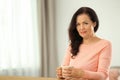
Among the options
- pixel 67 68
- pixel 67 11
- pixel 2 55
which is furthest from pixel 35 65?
pixel 67 68

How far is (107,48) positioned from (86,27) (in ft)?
0.66

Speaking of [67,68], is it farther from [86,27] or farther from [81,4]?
[81,4]

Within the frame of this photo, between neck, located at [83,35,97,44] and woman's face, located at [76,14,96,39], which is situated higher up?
woman's face, located at [76,14,96,39]

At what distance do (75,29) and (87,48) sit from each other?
0.18m

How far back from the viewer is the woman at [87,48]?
4.91 feet

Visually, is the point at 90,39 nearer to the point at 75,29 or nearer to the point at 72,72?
the point at 75,29

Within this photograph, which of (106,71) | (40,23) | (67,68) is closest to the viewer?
(67,68)

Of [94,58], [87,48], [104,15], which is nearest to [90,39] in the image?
[87,48]

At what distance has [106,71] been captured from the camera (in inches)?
58.5

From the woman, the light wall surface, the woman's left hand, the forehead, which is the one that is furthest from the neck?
the light wall surface

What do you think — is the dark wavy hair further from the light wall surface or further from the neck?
the light wall surface

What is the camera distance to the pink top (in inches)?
58.9

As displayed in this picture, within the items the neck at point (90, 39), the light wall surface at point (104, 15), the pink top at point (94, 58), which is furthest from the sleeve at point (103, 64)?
the light wall surface at point (104, 15)

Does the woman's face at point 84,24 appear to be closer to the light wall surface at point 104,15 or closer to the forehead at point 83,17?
the forehead at point 83,17
